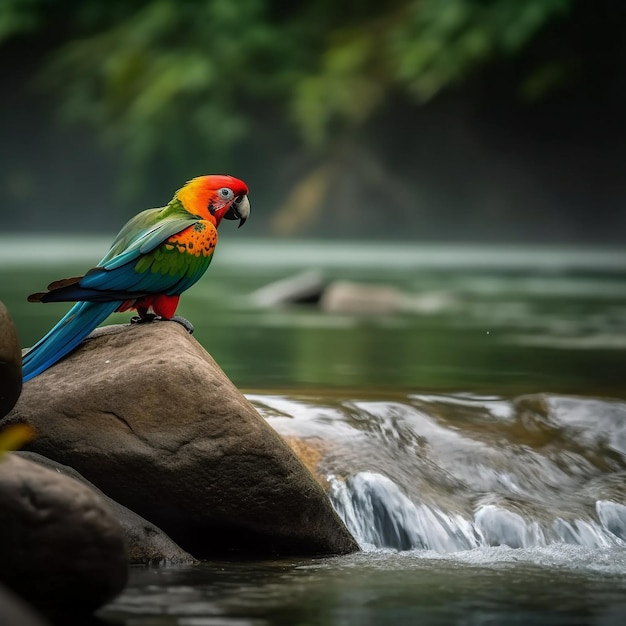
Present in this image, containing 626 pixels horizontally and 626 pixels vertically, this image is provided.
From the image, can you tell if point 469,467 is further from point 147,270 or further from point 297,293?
point 297,293

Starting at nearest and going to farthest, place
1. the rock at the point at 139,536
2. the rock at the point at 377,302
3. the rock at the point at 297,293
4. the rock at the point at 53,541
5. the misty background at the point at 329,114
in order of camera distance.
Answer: the rock at the point at 53,541
the rock at the point at 139,536
the rock at the point at 377,302
the rock at the point at 297,293
the misty background at the point at 329,114

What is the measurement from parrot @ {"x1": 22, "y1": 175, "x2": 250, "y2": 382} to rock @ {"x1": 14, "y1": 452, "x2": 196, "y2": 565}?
43cm

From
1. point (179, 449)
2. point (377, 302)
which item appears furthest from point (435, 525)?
point (377, 302)

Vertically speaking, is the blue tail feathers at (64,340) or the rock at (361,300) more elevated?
the rock at (361,300)

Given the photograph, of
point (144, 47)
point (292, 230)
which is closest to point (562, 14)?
point (292, 230)

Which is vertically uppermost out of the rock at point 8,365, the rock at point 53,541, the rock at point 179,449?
the rock at point 8,365

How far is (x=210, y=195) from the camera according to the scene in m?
4.79

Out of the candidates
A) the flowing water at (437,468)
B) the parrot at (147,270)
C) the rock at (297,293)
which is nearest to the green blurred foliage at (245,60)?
the rock at (297,293)

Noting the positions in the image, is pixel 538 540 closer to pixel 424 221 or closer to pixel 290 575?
pixel 290 575

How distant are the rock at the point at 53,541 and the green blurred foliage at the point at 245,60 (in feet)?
83.5

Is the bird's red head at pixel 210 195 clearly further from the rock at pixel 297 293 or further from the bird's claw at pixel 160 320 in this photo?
the rock at pixel 297 293

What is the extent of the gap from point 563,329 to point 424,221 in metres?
15.3

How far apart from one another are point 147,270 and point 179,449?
2.15ft

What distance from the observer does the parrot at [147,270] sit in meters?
4.53
